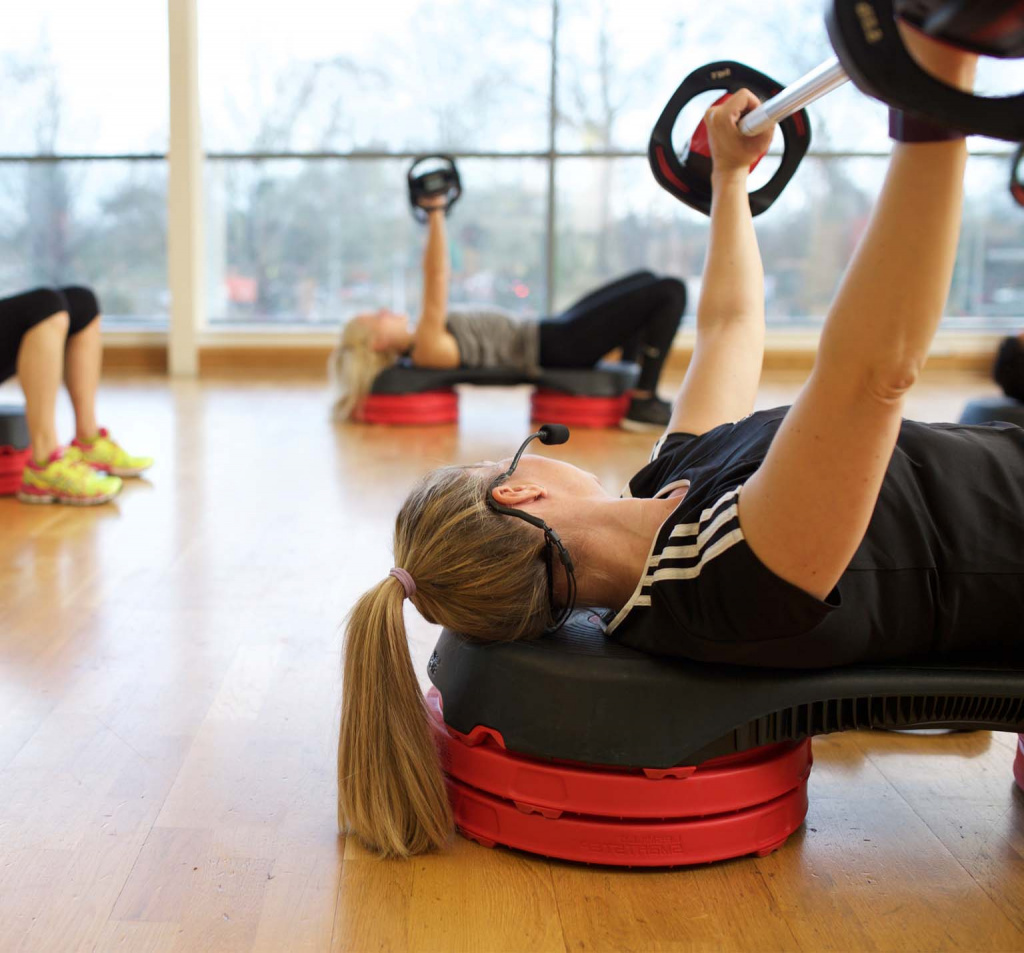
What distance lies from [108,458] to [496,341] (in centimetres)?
170

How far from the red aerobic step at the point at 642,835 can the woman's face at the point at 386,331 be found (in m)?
3.25

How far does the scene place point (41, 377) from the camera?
115 inches

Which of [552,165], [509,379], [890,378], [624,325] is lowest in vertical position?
[509,379]

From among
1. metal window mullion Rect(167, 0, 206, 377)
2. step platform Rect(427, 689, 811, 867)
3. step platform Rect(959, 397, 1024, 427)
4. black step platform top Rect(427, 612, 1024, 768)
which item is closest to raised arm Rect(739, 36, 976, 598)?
black step platform top Rect(427, 612, 1024, 768)

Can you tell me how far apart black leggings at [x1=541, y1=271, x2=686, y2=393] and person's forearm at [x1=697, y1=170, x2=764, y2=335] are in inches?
105

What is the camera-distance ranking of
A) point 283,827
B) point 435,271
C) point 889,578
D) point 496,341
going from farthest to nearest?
point 496,341 → point 435,271 → point 283,827 → point 889,578

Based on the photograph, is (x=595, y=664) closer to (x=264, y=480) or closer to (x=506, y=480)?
(x=506, y=480)

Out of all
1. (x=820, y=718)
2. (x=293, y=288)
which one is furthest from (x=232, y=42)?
(x=820, y=718)

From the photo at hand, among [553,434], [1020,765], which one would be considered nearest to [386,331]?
[553,434]

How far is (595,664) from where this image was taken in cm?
123

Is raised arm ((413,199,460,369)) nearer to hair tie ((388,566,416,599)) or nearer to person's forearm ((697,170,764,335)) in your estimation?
person's forearm ((697,170,764,335))

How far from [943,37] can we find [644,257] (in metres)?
5.70

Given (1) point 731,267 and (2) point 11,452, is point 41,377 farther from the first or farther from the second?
(1) point 731,267

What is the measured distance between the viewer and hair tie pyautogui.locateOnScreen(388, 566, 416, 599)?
123 cm
